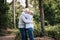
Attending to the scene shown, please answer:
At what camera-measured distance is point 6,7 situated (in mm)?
15672

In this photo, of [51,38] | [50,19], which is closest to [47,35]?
[51,38]

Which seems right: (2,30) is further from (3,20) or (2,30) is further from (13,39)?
(13,39)

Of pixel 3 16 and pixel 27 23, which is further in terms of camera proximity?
pixel 3 16

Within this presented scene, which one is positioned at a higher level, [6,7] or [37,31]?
[6,7]

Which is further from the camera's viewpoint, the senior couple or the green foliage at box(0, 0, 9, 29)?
the green foliage at box(0, 0, 9, 29)

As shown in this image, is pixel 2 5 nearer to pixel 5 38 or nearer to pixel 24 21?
pixel 5 38

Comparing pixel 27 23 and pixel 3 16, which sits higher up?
pixel 3 16

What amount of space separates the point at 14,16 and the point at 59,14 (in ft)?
22.6

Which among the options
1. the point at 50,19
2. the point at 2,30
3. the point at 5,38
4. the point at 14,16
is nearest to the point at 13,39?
the point at 5,38

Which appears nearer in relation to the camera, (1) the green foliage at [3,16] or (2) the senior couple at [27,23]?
(2) the senior couple at [27,23]

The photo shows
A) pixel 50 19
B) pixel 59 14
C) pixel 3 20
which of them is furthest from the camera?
pixel 50 19

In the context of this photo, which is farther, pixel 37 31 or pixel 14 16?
pixel 14 16

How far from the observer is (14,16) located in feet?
76.8

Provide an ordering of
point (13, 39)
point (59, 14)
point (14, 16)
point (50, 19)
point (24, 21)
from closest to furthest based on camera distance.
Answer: point (24, 21) < point (13, 39) < point (59, 14) < point (50, 19) < point (14, 16)
